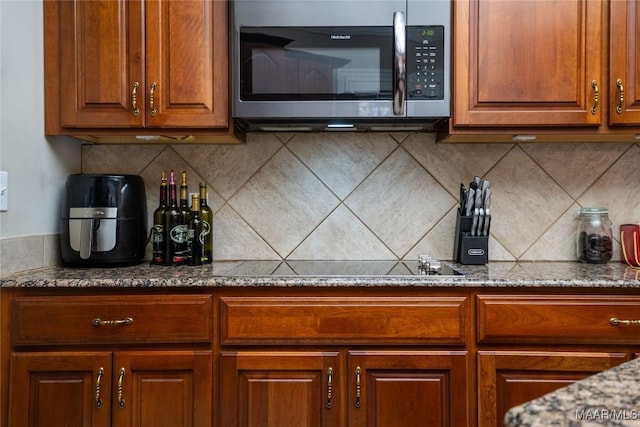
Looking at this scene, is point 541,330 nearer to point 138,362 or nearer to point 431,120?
point 431,120

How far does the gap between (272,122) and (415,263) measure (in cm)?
85

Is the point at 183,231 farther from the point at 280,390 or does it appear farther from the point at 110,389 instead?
the point at 280,390

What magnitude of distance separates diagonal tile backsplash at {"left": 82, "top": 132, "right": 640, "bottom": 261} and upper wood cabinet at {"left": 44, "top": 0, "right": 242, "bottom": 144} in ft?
1.11

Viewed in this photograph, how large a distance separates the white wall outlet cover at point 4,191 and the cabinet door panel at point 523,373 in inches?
65.6

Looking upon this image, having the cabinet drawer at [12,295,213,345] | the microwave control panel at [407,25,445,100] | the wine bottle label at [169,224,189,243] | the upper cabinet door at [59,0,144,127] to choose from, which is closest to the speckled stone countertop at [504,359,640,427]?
the cabinet drawer at [12,295,213,345]

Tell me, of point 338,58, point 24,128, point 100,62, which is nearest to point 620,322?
point 338,58

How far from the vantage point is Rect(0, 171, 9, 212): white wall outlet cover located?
1.40 m

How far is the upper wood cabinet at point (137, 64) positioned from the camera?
5.10ft

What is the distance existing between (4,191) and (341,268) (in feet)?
4.01

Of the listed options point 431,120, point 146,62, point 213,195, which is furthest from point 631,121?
point 146,62

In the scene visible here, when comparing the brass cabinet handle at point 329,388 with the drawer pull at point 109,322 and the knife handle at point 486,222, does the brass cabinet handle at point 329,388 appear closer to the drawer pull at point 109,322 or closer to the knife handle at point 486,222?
the drawer pull at point 109,322

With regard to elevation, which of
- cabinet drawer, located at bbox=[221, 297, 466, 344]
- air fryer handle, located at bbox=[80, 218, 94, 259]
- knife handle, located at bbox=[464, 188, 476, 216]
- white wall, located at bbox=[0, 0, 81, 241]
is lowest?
cabinet drawer, located at bbox=[221, 297, 466, 344]

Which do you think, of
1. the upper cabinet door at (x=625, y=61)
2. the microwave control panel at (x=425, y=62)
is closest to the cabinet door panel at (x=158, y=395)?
the microwave control panel at (x=425, y=62)

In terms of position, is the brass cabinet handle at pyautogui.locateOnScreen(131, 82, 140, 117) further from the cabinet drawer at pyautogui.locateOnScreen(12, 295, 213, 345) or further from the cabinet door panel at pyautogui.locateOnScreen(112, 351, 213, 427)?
the cabinet door panel at pyautogui.locateOnScreen(112, 351, 213, 427)
